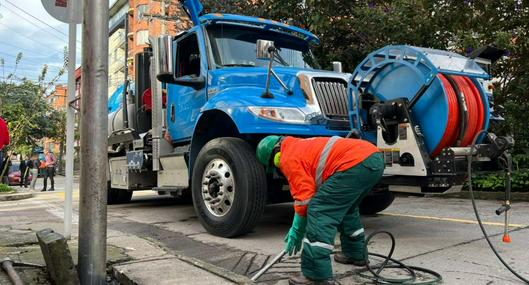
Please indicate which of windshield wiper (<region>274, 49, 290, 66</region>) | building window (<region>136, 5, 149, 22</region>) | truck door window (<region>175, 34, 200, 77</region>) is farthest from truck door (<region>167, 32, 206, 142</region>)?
building window (<region>136, 5, 149, 22</region>)

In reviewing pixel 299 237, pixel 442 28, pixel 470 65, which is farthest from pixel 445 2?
pixel 299 237

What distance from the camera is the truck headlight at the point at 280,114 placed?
5.05m

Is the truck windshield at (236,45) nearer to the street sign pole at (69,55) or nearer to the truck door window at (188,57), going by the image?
the truck door window at (188,57)

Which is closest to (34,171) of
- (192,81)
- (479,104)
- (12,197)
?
(12,197)

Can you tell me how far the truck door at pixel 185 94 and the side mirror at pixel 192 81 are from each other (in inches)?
0.8

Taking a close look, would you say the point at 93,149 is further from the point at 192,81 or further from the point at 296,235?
the point at 192,81

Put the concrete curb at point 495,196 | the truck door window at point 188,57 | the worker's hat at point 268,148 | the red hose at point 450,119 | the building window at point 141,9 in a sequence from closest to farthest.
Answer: the worker's hat at point 268,148, the red hose at point 450,119, the truck door window at point 188,57, the concrete curb at point 495,196, the building window at point 141,9

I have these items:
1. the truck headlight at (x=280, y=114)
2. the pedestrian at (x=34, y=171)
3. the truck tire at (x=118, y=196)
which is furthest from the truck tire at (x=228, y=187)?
the pedestrian at (x=34, y=171)

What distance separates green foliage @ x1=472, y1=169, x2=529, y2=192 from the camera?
927 cm

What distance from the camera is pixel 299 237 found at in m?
3.62

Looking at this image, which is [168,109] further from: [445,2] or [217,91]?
[445,2]

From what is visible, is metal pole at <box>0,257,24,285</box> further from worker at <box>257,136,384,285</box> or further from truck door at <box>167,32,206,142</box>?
truck door at <box>167,32,206,142</box>

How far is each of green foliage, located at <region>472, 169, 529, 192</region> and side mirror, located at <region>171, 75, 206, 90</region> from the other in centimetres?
595

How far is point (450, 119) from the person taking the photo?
4.32 m
